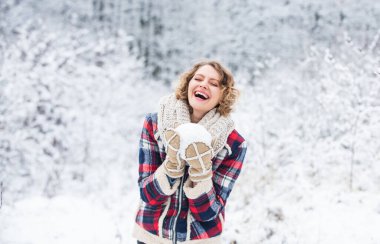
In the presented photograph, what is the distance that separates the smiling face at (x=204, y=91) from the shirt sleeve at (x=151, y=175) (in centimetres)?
24

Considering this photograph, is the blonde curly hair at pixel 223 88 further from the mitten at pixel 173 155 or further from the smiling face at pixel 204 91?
the mitten at pixel 173 155

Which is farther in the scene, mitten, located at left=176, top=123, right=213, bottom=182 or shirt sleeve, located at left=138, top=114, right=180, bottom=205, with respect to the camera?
shirt sleeve, located at left=138, top=114, right=180, bottom=205

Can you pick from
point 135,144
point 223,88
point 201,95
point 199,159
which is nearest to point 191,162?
point 199,159

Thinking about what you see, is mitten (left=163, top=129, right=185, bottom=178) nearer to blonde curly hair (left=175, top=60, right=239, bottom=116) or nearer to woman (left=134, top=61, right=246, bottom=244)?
woman (left=134, top=61, right=246, bottom=244)

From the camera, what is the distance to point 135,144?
990 cm

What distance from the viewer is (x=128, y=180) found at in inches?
310

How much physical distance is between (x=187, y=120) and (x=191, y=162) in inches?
11.4

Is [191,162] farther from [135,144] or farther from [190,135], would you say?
[135,144]

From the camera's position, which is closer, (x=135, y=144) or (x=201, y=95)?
(x=201, y=95)

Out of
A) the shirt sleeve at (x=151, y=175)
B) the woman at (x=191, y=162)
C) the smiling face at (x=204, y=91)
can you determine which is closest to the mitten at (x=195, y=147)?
the woman at (x=191, y=162)

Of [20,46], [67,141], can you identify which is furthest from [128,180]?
[20,46]

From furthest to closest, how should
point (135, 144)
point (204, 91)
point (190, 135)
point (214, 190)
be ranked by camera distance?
1. point (135, 144)
2. point (204, 91)
3. point (214, 190)
4. point (190, 135)

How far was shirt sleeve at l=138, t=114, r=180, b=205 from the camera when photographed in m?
1.29

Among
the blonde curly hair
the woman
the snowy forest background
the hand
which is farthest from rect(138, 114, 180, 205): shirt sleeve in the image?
the snowy forest background
